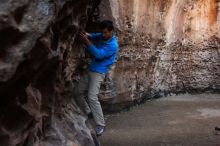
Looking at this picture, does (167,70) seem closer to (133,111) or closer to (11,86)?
(133,111)

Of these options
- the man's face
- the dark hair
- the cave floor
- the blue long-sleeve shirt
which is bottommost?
the cave floor

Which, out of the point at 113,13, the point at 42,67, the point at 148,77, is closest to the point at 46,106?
the point at 42,67

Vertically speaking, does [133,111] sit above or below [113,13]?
below

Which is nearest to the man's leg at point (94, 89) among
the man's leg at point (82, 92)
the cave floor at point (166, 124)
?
the man's leg at point (82, 92)

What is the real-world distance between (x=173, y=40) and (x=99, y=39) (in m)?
5.68

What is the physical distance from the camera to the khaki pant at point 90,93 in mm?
6535

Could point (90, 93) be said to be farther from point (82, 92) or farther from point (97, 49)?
point (97, 49)

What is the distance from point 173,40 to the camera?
1207 cm

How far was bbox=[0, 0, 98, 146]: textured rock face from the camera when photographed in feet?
12.5

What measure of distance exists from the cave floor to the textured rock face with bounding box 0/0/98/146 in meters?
1.38

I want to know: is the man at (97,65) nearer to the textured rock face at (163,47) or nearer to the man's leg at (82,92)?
the man's leg at (82,92)

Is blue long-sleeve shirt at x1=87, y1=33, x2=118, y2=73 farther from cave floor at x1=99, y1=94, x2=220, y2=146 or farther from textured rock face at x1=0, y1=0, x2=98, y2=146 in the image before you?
cave floor at x1=99, y1=94, x2=220, y2=146

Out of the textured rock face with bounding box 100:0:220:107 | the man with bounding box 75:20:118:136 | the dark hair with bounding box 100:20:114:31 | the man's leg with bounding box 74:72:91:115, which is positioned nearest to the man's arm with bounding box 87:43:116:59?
the man with bounding box 75:20:118:136

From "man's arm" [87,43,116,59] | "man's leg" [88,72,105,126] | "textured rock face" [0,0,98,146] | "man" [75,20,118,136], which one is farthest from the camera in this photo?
"man's leg" [88,72,105,126]
